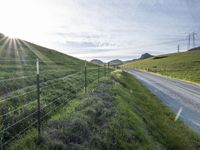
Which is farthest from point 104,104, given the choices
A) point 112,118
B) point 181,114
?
point 181,114

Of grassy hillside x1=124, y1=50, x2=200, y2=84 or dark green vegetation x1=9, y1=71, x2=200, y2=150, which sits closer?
dark green vegetation x1=9, y1=71, x2=200, y2=150

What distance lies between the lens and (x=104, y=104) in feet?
35.5

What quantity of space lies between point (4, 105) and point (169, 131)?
274 inches

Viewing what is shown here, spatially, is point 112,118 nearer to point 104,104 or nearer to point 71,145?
point 104,104

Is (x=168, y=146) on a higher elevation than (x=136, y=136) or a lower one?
lower

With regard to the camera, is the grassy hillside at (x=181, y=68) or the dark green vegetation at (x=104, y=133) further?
the grassy hillside at (x=181, y=68)

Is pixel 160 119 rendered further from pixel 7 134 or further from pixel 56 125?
pixel 7 134

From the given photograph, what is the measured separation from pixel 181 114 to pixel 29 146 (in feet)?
35.9

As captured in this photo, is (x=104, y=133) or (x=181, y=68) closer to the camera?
(x=104, y=133)

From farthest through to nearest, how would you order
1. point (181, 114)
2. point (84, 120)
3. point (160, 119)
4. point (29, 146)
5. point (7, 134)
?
point (181, 114), point (160, 119), point (84, 120), point (7, 134), point (29, 146)

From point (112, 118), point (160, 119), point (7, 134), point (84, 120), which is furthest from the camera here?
point (160, 119)

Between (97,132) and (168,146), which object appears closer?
(97,132)

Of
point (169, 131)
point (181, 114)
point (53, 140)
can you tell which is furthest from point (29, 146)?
point (181, 114)

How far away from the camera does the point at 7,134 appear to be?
23.7ft
